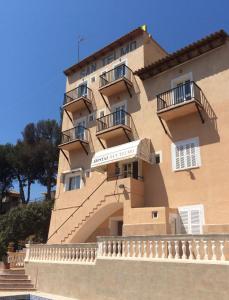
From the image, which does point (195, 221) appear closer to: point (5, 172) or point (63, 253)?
point (63, 253)

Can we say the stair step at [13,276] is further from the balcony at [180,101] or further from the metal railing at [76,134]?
the balcony at [180,101]

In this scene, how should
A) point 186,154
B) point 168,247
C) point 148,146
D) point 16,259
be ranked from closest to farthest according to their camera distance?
point 168,247 < point 186,154 < point 148,146 < point 16,259

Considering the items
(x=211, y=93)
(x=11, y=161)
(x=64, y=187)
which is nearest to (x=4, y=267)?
(x=64, y=187)

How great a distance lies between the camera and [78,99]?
2595 cm

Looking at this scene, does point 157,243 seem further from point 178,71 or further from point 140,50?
point 140,50

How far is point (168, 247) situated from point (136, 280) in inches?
79.0

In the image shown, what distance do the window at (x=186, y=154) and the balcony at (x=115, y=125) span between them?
4079 millimetres

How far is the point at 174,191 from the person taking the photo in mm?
18672

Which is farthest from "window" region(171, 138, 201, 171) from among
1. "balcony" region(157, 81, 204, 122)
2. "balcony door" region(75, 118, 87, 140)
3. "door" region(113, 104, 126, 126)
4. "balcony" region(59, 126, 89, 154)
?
"balcony door" region(75, 118, 87, 140)

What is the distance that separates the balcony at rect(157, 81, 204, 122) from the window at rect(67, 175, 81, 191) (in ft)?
29.3

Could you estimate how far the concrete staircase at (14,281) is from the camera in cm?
1744

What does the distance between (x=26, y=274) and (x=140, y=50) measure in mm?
17699

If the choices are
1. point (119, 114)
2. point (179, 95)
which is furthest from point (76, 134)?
point (179, 95)

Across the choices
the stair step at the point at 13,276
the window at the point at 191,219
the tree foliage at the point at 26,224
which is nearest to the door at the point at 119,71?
the window at the point at 191,219
